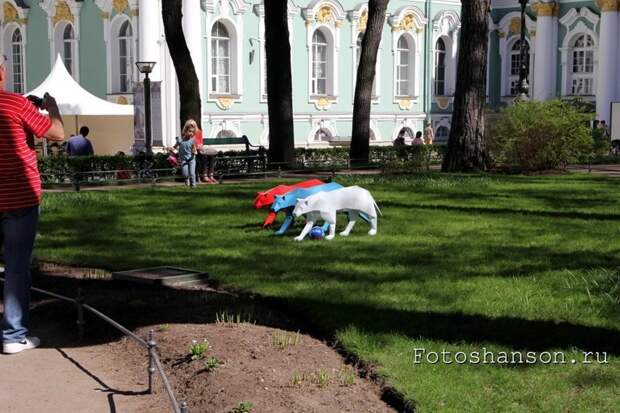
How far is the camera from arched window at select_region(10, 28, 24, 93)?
1321 inches

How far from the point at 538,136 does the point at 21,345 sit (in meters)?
15.0

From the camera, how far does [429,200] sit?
12.9 meters

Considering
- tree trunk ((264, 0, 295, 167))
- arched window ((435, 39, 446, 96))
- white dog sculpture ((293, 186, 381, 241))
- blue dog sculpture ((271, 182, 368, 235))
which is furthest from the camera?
arched window ((435, 39, 446, 96))

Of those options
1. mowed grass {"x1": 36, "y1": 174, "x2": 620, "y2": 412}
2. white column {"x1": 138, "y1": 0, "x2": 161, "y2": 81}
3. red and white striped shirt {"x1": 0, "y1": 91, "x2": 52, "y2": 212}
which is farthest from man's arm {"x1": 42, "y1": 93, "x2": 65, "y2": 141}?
white column {"x1": 138, "y1": 0, "x2": 161, "y2": 81}

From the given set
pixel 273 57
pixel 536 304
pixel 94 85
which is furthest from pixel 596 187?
pixel 94 85

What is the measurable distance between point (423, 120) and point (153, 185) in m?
21.0

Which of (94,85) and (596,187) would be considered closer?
(596,187)

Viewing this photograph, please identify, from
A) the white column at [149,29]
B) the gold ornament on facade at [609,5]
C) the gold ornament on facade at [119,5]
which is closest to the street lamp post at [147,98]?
the white column at [149,29]

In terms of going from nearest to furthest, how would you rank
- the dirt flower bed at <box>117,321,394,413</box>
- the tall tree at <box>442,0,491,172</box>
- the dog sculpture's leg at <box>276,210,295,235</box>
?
the dirt flower bed at <box>117,321,394,413</box>
the dog sculpture's leg at <box>276,210,295,235</box>
the tall tree at <box>442,0,491,172</box>

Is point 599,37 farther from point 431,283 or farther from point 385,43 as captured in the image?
point 431,283

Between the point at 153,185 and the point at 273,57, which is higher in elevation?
the point at 273,57

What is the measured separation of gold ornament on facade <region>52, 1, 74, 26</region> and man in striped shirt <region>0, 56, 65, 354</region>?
2707 cm

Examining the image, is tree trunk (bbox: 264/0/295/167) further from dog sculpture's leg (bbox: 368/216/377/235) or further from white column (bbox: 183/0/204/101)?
dog sculpture's leg (bbox: 368/216/377/235)
